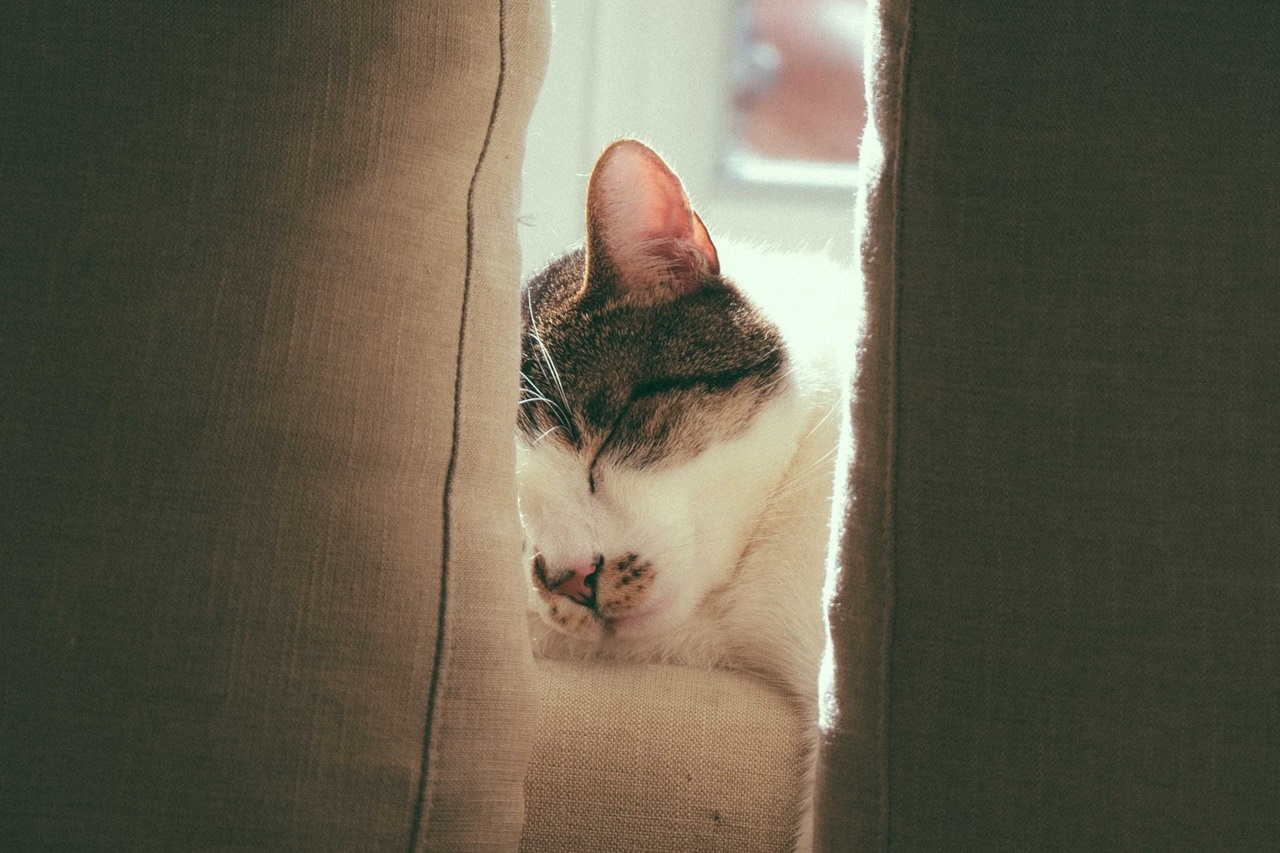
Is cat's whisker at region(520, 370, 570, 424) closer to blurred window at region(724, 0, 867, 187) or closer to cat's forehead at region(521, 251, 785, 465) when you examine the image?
cat's forehead at region(521, 251, 785, 465)

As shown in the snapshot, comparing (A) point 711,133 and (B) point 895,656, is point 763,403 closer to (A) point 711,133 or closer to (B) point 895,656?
(B) point 895,656

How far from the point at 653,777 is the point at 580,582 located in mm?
244

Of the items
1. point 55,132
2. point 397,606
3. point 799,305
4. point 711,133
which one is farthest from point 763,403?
point 711,133

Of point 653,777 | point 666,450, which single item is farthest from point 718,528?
point 653,777

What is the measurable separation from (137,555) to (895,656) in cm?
42

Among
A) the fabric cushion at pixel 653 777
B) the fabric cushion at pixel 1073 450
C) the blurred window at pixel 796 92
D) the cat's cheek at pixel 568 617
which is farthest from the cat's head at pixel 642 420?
the blurred window at pixel 796 92

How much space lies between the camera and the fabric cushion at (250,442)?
1.77ft

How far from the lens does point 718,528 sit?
944 millimetres

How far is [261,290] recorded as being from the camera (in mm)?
582

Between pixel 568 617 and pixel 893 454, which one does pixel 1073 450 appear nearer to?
pixel 893 454

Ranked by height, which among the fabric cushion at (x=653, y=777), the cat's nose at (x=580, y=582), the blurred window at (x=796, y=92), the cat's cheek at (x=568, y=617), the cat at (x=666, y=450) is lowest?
the fabric cushion at (x=653, y=777)

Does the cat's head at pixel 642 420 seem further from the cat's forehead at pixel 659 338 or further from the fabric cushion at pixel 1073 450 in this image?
the fabric cushion at pixel 1073 450

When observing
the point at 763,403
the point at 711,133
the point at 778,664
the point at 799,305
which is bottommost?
the point at 778,664

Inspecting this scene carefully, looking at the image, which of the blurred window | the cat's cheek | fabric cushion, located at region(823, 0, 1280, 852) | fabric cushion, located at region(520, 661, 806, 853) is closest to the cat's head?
the cat's cheek
